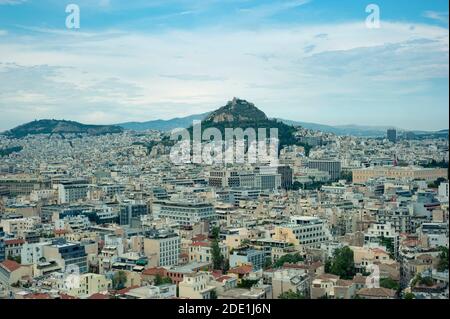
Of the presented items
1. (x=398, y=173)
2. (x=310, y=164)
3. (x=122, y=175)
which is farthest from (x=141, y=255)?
(x=310, y=164)

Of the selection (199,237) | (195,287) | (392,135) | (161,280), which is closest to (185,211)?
(199,237)

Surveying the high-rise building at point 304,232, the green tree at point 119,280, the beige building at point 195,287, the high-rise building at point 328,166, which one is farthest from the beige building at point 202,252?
the high-rise building at point 328,166

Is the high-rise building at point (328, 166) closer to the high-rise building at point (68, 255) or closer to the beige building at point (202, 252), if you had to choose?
the beige building at point (202, 252)

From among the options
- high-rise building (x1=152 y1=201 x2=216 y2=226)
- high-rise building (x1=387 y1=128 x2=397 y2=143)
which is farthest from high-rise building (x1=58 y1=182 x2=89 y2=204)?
high-rise building (x1=387 y1=128 x2=397 y2=143)

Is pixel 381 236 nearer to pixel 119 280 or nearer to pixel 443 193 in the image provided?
pixel 119 280

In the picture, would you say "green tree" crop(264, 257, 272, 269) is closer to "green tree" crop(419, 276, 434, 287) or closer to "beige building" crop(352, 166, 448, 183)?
"green tree" crop(419, 276, 434, 287)
